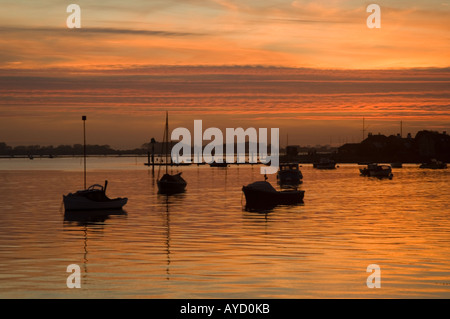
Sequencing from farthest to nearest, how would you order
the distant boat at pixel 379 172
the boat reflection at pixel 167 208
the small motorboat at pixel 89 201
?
1. the distant boat at pixel 379 172
2. the small motorboat at pixel 89 201
3. the boat reflection at pixel 167 208

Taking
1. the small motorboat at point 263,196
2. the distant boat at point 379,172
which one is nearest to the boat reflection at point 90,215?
the small motorboat at point 263,196

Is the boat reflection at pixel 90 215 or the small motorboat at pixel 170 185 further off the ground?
the small motorboat at pixel 170 185

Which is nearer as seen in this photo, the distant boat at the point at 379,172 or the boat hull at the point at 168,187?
the boat hull at the point at 168,187

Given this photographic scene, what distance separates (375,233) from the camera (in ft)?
154

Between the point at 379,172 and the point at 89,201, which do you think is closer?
the point at 89,201

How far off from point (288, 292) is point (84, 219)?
1481 inches

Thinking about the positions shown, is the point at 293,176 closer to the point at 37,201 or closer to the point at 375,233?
the point at 37,201

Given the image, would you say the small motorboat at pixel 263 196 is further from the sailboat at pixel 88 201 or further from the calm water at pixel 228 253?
the sailboat at pixel 88 201

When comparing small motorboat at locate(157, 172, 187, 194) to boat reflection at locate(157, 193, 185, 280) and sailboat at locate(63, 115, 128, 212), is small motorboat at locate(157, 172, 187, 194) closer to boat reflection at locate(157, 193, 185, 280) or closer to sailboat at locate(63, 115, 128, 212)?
boat reflection at locate(157, 193, 185, 280)

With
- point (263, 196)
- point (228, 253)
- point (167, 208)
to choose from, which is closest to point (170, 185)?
point (167, 208)

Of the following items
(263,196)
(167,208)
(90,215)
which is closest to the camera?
(90,215)

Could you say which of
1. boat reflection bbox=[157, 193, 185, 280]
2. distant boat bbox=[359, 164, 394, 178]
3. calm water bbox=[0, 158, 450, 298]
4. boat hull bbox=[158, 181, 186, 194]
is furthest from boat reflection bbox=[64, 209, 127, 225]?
distant boat bbox=[359, 164, 394, 178]

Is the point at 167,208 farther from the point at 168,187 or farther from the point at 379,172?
the point at 379,172
